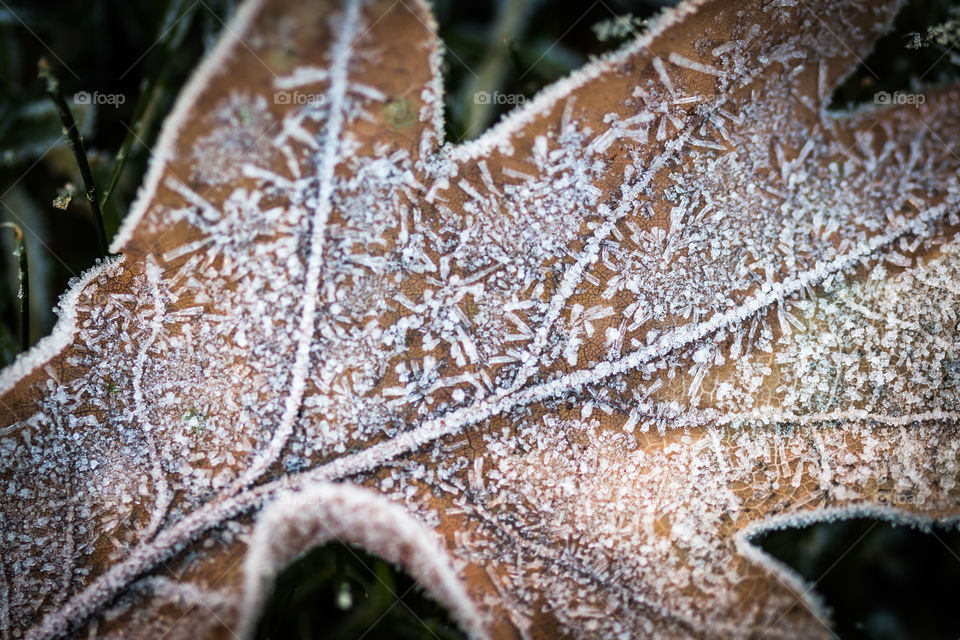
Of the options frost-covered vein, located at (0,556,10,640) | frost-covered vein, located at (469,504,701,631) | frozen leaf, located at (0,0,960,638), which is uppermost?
frozen leaf, located at (0,0,960,638)

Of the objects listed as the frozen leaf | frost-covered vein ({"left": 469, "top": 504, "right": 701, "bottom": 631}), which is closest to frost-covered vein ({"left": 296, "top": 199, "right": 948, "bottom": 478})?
the frozen leaf

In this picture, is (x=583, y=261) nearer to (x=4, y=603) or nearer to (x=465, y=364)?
(x=465, y=364)

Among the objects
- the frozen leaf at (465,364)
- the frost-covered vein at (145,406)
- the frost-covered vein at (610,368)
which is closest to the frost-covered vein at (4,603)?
the frozen leaf at (465,364)

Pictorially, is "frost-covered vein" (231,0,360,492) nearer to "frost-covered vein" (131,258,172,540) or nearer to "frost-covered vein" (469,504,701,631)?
"frost-covered vein" (131,258,172,540)

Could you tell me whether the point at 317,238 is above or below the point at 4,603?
above

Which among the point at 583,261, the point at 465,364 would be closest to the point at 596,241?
the point at 583,261

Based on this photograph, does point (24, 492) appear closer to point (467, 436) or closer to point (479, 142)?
point (467, 436)

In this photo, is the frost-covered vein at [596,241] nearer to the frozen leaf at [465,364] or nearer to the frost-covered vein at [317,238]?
the frozen leaf at [465,364]
